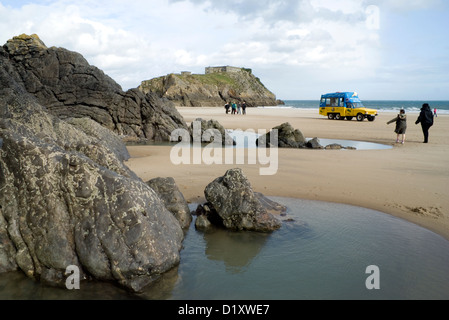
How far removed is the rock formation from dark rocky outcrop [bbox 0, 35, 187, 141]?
50445 mm

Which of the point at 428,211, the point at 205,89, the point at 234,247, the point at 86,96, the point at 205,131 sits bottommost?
the point at 234,247

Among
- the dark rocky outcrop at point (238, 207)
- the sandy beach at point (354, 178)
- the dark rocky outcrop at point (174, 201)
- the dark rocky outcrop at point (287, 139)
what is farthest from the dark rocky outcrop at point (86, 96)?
the dark rocky outcrop at point (238, 207)

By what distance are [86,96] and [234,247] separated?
70.8ft

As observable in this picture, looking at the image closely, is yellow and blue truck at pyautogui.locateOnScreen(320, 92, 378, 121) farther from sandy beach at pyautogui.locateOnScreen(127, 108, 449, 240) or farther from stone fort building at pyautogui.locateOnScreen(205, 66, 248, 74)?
stone fort building at pyautogui.locateOnScreen(205, 66, 248, 74)

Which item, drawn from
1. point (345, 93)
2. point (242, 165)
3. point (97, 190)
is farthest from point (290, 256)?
point (345, 93)

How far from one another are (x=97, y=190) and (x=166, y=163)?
26.9ft

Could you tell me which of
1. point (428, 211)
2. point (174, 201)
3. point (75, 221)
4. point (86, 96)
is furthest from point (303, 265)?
point (86, 96)

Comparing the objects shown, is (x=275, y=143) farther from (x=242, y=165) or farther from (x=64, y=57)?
(x=64, y=57)

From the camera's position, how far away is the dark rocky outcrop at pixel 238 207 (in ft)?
23.6

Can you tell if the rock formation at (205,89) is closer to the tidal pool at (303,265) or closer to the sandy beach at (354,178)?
the sandy beach at (354,178)

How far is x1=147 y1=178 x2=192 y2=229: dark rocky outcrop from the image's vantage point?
24.0 feet

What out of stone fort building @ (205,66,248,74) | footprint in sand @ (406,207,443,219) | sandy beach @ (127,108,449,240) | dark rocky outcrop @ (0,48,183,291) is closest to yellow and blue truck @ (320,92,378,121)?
sandy beach @ (127,108,449,240)

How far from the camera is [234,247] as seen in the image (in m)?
6.54

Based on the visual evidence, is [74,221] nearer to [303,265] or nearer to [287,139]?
[303,265]
